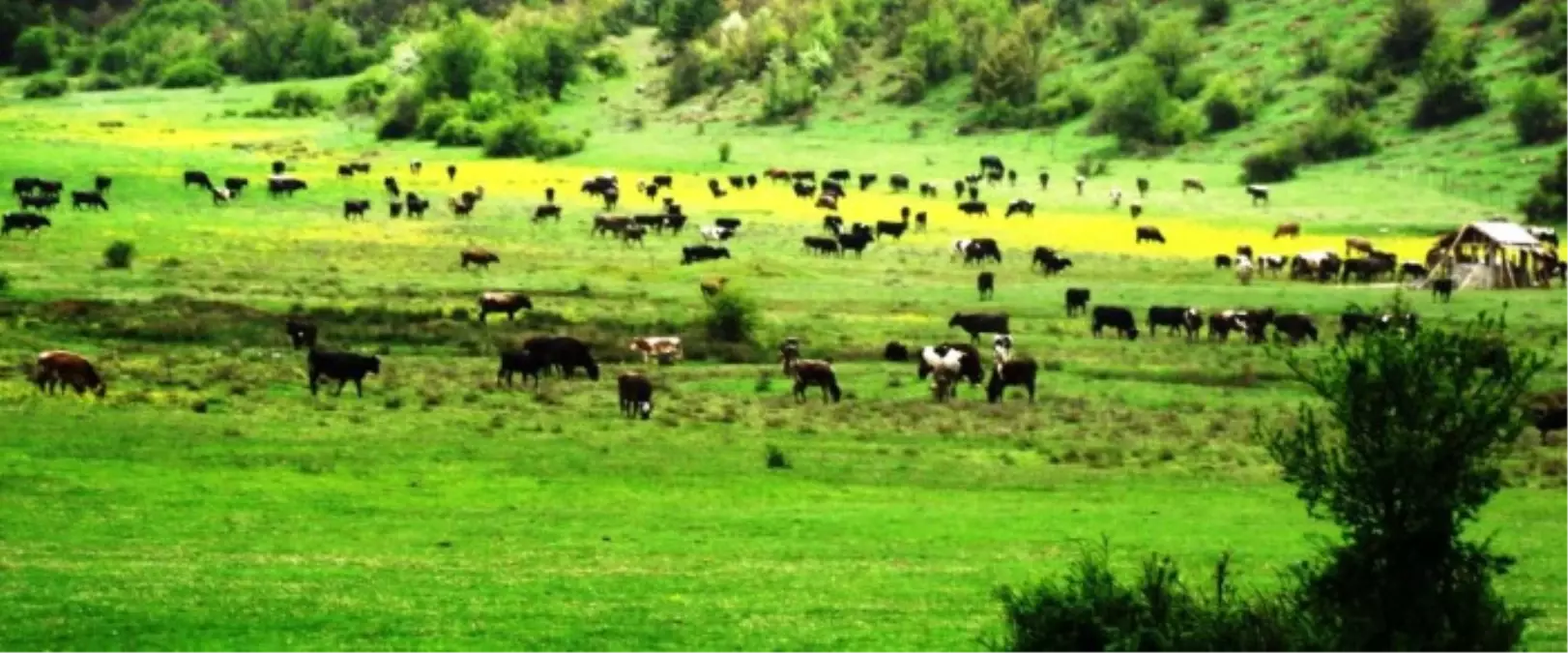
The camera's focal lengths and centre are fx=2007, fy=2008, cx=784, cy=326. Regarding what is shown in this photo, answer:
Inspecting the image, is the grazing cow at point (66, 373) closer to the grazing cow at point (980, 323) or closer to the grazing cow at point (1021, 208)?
the grazing cow at point (980, 323)

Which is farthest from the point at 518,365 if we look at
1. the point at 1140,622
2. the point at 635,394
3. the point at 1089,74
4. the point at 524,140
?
the point at 1089,74

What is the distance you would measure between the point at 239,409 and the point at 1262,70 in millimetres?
112318

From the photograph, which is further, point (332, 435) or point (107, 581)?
point (332, 435)

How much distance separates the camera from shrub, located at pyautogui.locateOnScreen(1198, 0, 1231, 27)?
6216 inches

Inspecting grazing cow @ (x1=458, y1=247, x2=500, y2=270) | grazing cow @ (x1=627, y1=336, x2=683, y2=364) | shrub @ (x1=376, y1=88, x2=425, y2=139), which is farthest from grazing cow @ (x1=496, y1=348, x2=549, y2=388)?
shrub @ (x1=376, y1=88, x2=425, y2=139)

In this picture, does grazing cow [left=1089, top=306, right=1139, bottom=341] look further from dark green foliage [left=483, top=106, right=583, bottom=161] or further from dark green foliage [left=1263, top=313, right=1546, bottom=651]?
dark green foliage [left=483, top=106, right=583, bottom=161]

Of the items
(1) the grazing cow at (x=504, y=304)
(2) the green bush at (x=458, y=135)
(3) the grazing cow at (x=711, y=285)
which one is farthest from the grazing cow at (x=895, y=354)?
(2) the green bush at (x=458, y=135)

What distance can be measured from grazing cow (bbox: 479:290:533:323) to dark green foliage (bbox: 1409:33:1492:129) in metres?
80.4

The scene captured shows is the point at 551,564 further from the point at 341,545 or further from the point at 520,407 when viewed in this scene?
the point at 520,407

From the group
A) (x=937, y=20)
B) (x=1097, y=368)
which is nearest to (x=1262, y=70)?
(x=937, y=20)

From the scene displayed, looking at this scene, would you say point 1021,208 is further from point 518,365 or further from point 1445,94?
point 518,365

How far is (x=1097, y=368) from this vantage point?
53031 millimetres

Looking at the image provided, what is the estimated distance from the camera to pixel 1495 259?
2921 inches

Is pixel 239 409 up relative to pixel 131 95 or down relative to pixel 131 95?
down
